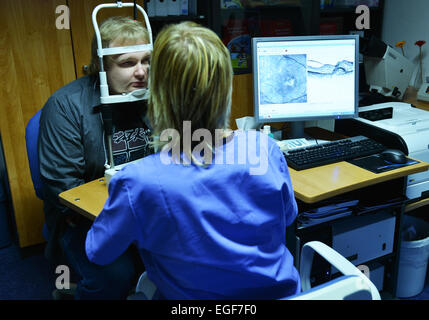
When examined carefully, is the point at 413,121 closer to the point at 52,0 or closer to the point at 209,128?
the point at 209,128

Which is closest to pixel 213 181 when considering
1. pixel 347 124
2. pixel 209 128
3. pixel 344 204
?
pixel 209 128

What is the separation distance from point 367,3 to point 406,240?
1.75m

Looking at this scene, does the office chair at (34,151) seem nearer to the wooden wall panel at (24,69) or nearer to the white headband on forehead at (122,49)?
the white headband on forehead at (122,49)

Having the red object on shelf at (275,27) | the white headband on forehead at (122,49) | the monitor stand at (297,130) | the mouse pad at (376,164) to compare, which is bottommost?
the mouse pad at (376,164)

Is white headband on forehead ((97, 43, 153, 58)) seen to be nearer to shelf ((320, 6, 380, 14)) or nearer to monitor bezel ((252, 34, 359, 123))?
monitor bezel ((252, 34, 359, 123))

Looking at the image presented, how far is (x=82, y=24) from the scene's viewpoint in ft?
7.40

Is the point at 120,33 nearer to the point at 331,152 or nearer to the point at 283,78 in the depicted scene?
the point at 283,78

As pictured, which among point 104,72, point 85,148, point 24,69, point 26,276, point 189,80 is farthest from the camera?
point 26,276

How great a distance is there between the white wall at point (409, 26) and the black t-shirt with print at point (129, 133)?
2.00m

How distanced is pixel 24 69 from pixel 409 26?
2.48m

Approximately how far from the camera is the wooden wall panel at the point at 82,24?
7.31 ft

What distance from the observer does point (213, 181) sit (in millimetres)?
904

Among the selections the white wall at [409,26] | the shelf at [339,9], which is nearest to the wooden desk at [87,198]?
→ the shelf at [339,9]

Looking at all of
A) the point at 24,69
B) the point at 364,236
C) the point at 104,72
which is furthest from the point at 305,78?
the point at 24,69
